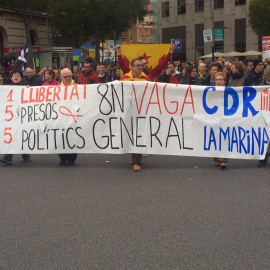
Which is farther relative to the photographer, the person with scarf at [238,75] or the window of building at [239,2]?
the window of building at [239,2]

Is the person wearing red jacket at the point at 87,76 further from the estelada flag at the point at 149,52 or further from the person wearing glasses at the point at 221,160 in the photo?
the person wearing glasses at the point at 221,160

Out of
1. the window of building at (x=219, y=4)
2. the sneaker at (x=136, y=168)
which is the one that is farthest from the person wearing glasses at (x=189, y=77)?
the window of building at (x=219, y=4)

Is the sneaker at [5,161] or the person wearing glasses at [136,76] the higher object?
the person wearing glasses at [136,76]

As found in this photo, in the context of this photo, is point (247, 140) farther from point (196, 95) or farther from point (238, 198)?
point (238, 198)

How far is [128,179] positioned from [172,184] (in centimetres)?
75

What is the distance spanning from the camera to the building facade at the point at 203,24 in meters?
58.2

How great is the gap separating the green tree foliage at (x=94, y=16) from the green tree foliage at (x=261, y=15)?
8.88 metres

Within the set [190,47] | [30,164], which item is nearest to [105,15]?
[190,47]

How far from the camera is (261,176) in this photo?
344 inches

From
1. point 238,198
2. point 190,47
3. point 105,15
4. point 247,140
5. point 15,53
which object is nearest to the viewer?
point 238,198

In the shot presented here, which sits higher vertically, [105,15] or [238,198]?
[105,15]

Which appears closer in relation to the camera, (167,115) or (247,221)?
(247,221)

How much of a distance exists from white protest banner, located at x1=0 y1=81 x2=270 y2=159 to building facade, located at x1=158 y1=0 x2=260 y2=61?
4724cm

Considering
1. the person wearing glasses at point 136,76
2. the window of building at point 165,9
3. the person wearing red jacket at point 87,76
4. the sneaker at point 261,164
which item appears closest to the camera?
the person wearing glasses at point 136,76
